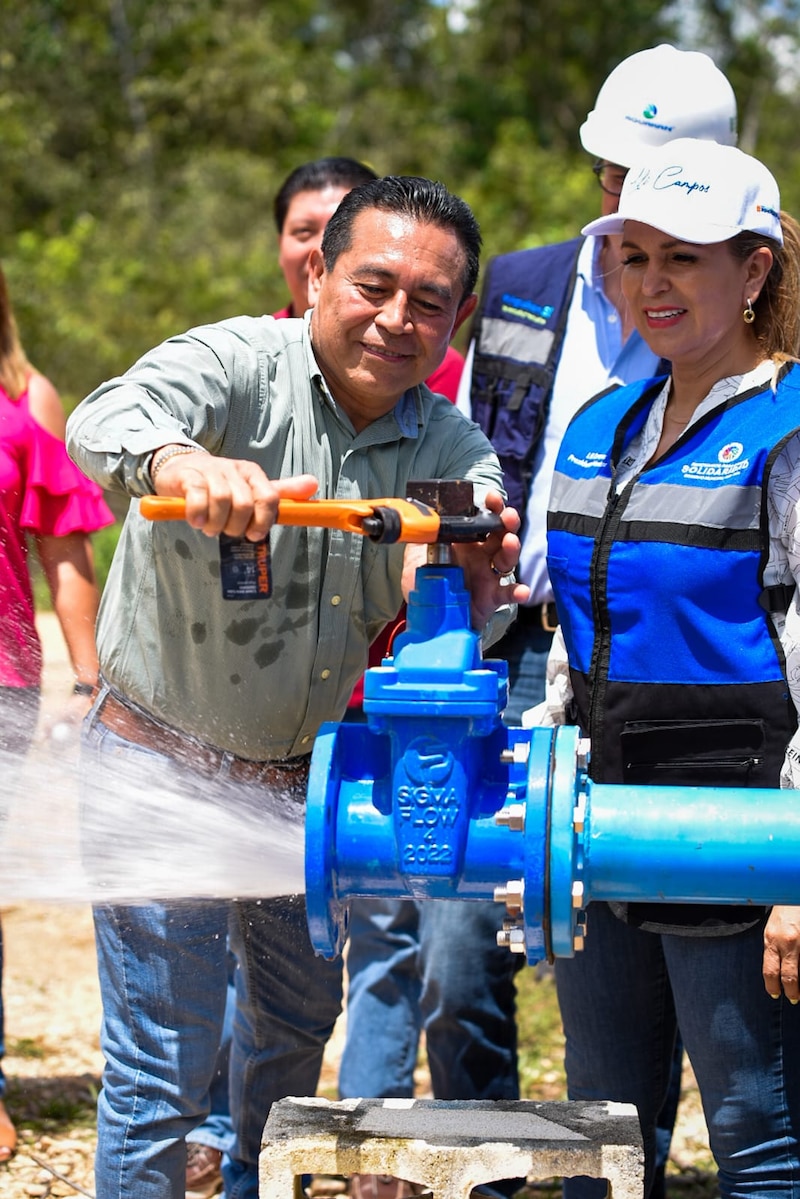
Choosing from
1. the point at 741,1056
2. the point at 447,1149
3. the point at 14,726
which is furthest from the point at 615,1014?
the point at 14,726

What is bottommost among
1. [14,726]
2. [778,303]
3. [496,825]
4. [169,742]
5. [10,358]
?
[496,825]

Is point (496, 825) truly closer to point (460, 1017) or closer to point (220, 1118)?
point (460, 1017)

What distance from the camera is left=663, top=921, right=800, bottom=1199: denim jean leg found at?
2412 millimetres

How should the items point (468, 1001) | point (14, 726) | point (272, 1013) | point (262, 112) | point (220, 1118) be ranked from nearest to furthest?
point (272, 1013) < point (14, 726) < point (468, 1001) < point (220, 1118) < point (262, 112)

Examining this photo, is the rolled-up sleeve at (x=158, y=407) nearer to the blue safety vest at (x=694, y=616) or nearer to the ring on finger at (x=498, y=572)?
the ring on finger at (x=498, y=572)

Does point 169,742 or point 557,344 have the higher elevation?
point 557,344

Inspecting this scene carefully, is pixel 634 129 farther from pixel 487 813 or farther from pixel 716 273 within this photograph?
pixel 487 813

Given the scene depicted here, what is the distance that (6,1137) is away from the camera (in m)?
3.73

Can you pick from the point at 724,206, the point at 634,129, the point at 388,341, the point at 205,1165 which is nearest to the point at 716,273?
the point at 724,206

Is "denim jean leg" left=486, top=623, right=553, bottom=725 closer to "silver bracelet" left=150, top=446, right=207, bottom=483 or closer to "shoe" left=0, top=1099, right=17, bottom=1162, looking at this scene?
"silver bracelet" left=150, top=446, right=207, bottom=483

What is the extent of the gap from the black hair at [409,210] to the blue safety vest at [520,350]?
0.75 m

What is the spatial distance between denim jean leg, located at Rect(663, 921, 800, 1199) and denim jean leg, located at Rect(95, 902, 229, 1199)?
0.92 meters

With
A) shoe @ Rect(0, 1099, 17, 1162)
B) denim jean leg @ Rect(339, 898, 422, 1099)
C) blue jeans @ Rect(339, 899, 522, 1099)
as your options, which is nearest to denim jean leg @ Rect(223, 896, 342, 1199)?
blue jeans @ Rect(339, 899, 522, 1099)

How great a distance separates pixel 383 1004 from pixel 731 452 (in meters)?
2.03
